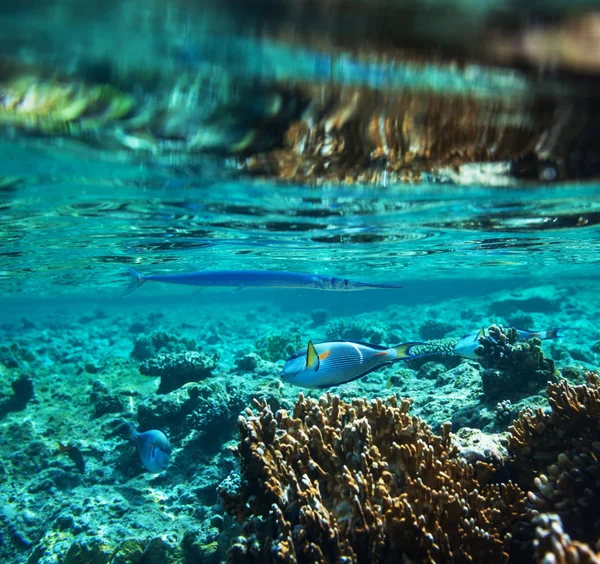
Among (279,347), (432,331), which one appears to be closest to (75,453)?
(279,347)

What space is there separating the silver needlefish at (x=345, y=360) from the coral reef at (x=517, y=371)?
15.6 ft

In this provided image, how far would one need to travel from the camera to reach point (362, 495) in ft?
12.2

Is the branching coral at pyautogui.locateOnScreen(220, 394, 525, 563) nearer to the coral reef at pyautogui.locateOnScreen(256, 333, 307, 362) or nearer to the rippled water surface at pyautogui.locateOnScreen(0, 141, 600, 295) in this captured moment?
the rippled water surface at pyautogui.locateOnScreen(0, 141, 600, 295)

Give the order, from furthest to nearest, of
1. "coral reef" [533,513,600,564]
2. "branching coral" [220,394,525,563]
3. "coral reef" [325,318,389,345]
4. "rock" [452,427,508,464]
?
"coral reef" [325,318,389,345] < "rock" [452,427,508,464] < "branching coral" [220,394,525,563] < "coral reef" [533,513,600,564]

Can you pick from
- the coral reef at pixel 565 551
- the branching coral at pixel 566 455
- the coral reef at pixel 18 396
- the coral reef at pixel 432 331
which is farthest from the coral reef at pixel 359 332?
the coral reef at pixel 565 551

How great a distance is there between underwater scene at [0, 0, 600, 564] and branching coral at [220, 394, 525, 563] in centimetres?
3

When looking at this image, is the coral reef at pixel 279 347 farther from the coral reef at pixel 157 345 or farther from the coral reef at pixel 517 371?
the coral reef at pixel 517 371

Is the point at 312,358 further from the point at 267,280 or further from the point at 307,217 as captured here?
the point at 307,217

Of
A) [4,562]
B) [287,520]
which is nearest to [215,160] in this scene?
[287,520]

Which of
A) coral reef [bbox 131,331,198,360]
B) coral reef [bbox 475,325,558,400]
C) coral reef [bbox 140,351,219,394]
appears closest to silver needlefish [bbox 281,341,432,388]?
coral reef [bbox 475,325,558,400]

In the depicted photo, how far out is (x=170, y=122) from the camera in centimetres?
599

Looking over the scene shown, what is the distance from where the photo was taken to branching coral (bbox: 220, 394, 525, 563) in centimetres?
355

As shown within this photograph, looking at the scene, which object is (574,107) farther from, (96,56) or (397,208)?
(96,56)

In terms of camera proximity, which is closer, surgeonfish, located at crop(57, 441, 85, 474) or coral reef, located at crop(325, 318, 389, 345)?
surgeonfish, located at crop(57, 441, 85, 474)
